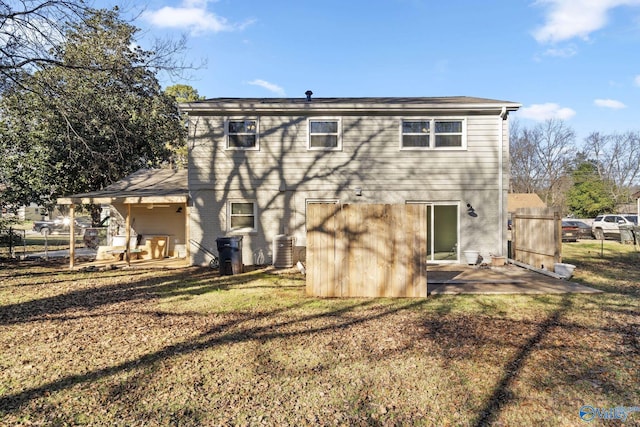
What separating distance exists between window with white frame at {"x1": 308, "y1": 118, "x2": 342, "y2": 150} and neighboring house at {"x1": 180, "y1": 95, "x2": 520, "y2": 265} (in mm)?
33

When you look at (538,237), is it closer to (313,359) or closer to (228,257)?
(313,359)

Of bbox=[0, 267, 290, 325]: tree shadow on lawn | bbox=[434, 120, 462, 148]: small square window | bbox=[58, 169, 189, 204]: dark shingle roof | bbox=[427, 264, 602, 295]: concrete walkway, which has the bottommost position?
bbox=[0, 267, 290, 325]: tree shadow on lawn

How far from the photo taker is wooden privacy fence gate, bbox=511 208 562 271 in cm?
949

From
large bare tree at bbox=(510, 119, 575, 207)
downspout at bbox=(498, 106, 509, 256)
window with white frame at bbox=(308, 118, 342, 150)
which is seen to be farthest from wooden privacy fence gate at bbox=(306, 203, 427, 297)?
large bare tree at bbox=(510, 119, 575, 207)

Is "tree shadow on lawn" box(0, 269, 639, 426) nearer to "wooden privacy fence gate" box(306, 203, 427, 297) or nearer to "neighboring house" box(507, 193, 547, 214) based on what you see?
"wooden privacy fence gate" box(306, 203, 427, 297)

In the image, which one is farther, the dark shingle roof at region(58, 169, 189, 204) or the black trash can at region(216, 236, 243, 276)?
the dark shingle roof at region(58, 169, 189, 204)

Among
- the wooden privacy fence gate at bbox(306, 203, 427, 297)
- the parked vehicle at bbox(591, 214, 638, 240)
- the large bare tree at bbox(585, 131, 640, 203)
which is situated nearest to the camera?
→ the wooden privacy fence gate at bbox(306, 203, 427, 297)

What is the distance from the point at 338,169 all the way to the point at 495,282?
18.7 feet

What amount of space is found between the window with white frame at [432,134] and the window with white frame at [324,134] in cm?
215

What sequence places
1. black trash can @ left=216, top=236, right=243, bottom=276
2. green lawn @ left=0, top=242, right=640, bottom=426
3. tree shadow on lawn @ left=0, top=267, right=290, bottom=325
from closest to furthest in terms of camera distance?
green lawn @ left=0, top=242, right=640, bottom=426, tree shadow on lawn @ left=0, top=267, right=290, bottom=325, black trash can @ left=216, top=236, right=243, bottom=276

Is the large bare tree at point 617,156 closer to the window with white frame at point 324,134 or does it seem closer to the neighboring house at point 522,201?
the neighboring house at point 522,201

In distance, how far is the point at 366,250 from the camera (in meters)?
7.31

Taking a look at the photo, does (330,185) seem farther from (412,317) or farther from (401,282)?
(412,317)

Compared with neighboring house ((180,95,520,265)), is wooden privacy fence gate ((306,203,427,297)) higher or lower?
lower
